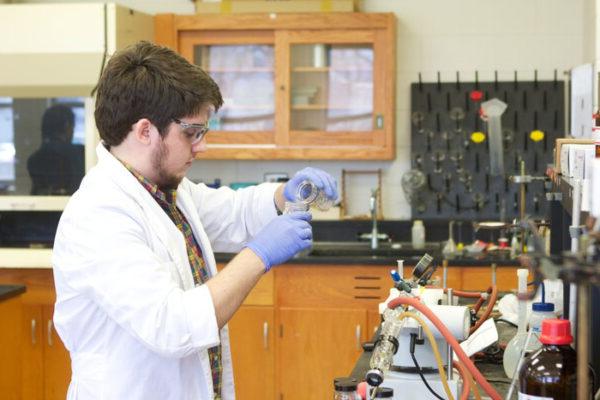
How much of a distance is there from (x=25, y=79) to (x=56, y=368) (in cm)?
145

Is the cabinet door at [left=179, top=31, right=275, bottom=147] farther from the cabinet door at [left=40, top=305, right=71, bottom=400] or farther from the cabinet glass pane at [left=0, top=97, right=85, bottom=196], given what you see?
the cabinet door at [left=40, top=305, right=71, bottom=400]

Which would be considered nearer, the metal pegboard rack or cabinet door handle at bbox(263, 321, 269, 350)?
cabinet door handle at bbox(263, 321, 269, 350)

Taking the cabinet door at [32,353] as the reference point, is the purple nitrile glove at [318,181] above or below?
above

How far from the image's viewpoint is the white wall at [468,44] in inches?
198

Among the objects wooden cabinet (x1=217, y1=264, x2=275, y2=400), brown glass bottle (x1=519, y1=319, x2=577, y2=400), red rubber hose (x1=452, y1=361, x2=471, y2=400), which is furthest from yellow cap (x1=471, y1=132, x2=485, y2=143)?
brown glass bottle (x1=519, y1=319, x2=577, y2=400)

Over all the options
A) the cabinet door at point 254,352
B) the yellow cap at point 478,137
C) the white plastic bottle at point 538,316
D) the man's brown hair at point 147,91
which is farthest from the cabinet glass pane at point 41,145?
the white plastic bottle at point 538,316

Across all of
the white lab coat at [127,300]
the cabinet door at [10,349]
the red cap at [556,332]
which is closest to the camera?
the red cap at [556,332]

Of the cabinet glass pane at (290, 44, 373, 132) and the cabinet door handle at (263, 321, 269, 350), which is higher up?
the cabinet glass pane at (290, 44, 373, 132)

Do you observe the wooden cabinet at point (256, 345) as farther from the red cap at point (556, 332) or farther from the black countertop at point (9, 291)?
the red cap at point (556, 332)

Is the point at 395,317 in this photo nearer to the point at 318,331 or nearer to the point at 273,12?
the point at 318,331

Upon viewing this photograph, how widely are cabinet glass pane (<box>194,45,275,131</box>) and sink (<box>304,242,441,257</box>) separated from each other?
70 cm

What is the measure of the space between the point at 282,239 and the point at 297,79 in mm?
3019

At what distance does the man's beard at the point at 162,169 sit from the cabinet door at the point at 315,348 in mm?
2404

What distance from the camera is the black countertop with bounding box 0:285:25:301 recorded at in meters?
3.67
